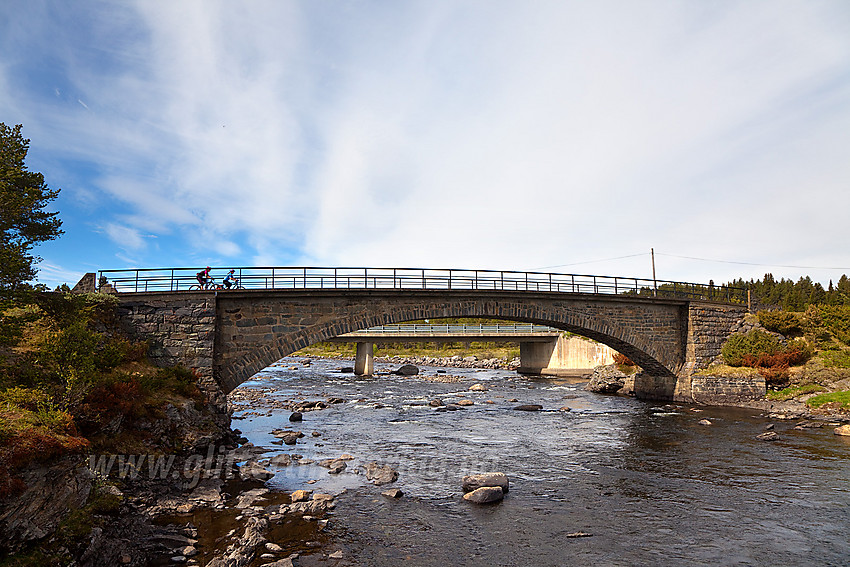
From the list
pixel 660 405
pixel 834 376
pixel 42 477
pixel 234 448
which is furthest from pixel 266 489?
pixel 834 376

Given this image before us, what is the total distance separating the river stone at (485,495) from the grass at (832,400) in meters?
24.4

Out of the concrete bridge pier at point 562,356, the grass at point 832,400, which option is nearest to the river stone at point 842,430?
the grass at point 832,400

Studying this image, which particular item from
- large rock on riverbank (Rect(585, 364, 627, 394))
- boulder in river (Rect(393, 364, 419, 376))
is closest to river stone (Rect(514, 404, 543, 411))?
large rock on riverbank (Rect(585, 364, 627, 394))

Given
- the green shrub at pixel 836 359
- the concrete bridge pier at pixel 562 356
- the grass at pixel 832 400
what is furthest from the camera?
the concrete bridge pier at pixel 562 356

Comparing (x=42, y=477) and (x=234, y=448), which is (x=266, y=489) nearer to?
(x=234, y=448)

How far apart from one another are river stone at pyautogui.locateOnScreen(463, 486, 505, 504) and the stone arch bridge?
13.1 m

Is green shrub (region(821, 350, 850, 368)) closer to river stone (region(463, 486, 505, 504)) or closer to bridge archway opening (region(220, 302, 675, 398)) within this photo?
bridge archway opening (region(220, 302, 675, 398))

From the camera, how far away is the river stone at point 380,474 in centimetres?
1727

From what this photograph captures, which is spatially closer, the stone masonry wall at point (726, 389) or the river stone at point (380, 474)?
the river stone at point (380, 474)

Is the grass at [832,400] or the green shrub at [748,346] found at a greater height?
the green shrub at [748,346]

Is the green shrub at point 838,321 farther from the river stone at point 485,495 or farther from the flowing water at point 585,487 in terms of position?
the river stone at point 485,495

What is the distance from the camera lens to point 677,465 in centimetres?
1944

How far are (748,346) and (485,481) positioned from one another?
29.3 metres

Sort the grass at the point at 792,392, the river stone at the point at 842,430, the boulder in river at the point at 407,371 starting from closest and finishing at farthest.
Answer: the river stone at the point at 842,430, the grass at the point at 792,392, the boulder in river at the point at 407,371
